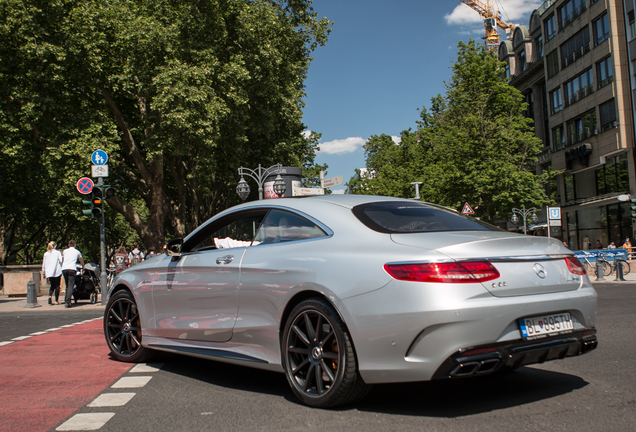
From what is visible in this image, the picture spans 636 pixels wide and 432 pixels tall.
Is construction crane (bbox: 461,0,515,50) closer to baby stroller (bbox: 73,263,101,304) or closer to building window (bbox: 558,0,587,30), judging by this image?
building window (bbox: 558,0,587,30)

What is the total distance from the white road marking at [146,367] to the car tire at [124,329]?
8cm

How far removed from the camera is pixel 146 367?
20.9ft

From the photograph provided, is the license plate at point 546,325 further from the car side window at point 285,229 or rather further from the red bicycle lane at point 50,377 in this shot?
the red bicycle lane at point 50,377

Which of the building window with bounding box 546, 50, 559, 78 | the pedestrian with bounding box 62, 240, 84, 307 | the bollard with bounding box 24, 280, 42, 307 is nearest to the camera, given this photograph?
the pedestrian with bounding box 62, 240, 84, 307

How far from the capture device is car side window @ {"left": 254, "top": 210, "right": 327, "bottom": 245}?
15.8 ft

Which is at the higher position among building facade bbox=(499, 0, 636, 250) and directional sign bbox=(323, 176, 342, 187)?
building facade bbox=(499, 0, 636, 250)

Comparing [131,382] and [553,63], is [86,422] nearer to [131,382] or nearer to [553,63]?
[131,382]

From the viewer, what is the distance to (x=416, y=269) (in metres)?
3.92

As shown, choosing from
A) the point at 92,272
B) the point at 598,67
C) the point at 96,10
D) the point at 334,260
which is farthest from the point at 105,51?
the point at 598,67

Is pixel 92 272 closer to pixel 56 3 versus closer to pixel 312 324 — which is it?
pixel 56 3

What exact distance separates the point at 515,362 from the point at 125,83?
74.8ft

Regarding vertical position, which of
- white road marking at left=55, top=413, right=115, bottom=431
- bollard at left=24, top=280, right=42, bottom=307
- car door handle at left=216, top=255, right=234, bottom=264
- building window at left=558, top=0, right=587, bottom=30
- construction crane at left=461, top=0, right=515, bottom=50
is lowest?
white road marking at left=55, top=413, right=115, bottom=431

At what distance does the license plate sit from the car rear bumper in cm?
4

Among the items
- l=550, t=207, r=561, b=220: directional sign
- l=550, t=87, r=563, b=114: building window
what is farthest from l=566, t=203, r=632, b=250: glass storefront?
l=550, t=207, r=561, b=220: directional sign
